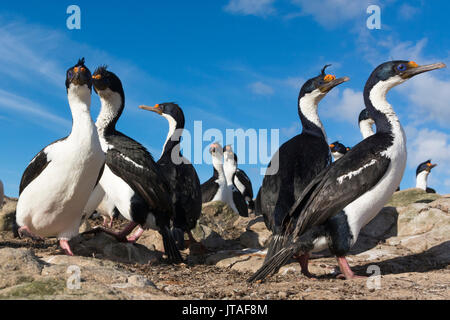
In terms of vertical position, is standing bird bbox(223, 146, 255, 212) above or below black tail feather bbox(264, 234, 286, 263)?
above

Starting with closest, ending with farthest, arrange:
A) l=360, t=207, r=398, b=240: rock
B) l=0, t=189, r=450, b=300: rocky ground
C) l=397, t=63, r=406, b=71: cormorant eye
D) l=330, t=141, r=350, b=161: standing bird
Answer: l=0, t=189, r=450, b=300: rocky ground, l=397, t=63, r=406, b=71: cormorant eye, l=360, t=207, r=398, b=240: rock, l=330, t=141, r=350, b=161: standing bird

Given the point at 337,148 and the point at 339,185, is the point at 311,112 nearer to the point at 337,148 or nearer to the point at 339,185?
the point at 339,185

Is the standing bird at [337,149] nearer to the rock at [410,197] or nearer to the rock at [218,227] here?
the rock at [410,197]

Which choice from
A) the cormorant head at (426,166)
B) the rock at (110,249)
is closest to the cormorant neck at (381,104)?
the rock at (110,249)

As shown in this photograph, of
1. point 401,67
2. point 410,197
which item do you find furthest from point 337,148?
point 401,67

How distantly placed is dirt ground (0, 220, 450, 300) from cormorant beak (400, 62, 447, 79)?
2.75 metres

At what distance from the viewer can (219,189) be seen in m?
14.5

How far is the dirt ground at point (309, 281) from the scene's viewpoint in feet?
14.6

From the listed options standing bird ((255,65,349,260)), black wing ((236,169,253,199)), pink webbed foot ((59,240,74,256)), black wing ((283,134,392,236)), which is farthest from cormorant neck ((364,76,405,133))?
black wing ((236,169,253,199))

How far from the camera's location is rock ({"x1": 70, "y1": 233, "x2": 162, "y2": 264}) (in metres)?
6.91

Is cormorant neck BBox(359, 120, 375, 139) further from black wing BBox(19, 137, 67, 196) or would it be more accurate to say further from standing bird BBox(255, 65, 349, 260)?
black wing BBox(19, 137, 67, 196)

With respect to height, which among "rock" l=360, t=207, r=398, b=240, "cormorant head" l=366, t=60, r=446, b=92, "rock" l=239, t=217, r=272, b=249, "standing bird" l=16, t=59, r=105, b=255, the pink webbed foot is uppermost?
"cormorant head" l=366, t=60, r=446, b=92

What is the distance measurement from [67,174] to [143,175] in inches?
55.2

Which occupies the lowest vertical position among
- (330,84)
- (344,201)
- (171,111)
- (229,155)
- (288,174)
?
(344,201)
